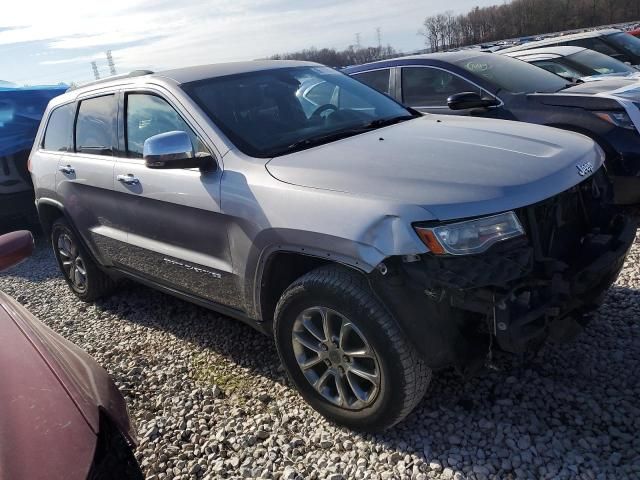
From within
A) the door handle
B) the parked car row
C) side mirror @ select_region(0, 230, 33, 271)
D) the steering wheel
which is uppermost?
the steering wheel

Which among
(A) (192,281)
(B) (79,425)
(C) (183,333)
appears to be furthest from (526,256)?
(C) (183,333)

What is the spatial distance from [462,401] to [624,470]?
31.4 inches

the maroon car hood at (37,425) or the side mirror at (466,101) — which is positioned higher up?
the maroon car hood at (37,425)

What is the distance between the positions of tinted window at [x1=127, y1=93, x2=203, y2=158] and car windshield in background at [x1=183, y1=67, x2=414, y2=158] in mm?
177

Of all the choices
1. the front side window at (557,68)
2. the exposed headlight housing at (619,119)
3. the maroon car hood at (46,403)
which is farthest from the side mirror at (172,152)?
the front side window at (557,68)

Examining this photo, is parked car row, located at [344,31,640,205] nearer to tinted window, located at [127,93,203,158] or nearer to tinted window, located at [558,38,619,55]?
tinted window, located at [127,93,203,158]

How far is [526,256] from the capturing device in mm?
2336

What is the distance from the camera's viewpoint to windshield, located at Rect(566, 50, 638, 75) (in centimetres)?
781

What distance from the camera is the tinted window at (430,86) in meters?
5.80

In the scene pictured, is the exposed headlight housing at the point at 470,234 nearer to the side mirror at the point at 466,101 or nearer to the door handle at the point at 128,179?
the door handle at the point at 128,179

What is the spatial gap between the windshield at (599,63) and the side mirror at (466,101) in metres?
3.58

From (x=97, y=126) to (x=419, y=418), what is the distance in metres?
3.00

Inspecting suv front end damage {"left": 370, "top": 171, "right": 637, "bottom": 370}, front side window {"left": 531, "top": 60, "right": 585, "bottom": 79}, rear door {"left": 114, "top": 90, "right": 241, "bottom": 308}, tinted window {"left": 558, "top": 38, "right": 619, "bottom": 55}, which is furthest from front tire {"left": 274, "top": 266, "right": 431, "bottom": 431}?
tinted window {"left": 558, "top": 38, "right": 619, "bottom": 55}

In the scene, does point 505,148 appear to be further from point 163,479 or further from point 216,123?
point 163,479
